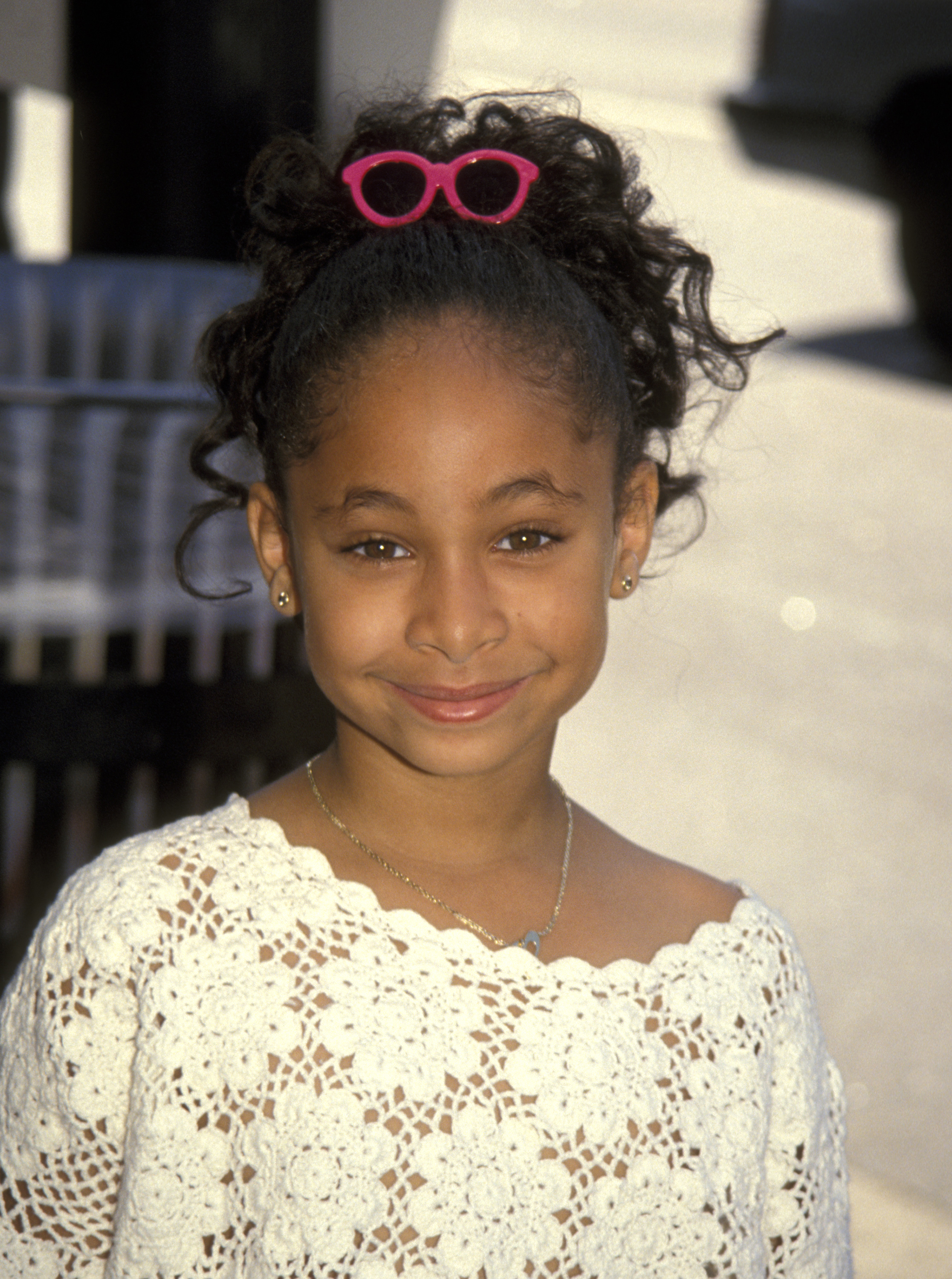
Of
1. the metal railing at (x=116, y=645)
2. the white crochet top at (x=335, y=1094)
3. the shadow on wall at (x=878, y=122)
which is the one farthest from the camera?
the shadow on wall at (x=878, y=122)

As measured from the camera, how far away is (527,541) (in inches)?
60.6

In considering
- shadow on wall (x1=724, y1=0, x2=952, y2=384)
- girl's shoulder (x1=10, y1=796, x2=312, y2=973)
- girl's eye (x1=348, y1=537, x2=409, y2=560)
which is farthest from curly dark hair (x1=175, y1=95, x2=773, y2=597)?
shadow on wall (x1=724, y1=0, x2=952, y2=384)

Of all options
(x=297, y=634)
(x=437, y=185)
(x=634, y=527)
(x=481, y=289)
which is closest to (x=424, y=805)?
(x=634, y=527)

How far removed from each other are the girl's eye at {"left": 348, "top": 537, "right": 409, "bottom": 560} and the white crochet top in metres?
0.30

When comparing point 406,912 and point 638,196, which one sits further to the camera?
point 638,196

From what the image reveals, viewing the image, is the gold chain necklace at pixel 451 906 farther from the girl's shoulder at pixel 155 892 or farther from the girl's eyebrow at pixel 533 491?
the girl's eyebrow at pixel 533 491

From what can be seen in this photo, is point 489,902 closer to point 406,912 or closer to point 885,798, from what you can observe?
point 406,912

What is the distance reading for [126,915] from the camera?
1489mm

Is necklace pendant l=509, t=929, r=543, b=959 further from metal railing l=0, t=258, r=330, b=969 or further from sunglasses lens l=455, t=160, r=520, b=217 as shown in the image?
metal railing l=0, t=258, r=330, b=969

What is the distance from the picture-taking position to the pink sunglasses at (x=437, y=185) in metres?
1.61

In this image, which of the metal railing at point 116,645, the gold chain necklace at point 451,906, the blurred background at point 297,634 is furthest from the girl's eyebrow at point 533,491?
the metal railing at point 116,645

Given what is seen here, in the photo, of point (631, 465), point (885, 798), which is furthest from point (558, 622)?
point (885, 798)

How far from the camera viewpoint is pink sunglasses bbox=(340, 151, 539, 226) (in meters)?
1.61

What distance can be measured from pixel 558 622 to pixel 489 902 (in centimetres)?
30
